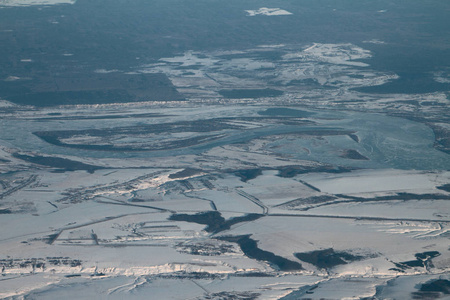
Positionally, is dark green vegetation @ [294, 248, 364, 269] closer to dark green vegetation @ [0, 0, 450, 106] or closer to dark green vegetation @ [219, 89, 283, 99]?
dark green vegetation @ [219, 89, 283, 99]

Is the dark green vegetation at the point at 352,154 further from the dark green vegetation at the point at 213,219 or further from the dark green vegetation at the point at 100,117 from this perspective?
the dark green vegetation at the point at 100,117

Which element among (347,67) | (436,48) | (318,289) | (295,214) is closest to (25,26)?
(347,67)

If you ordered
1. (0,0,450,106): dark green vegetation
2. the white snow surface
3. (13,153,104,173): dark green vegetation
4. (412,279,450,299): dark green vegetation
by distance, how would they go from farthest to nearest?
1. the white snow surface
2. (0,0,450,106): dark green vegetation
3. (13,153,104,173): dark green vegetation
4. (412,279,450,299): dark green vegetation

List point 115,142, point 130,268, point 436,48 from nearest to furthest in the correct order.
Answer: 1. point 130,268
2. point 115,142
3. point 436,48

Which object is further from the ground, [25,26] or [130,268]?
[25,26]

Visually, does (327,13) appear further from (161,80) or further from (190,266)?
(190,266)

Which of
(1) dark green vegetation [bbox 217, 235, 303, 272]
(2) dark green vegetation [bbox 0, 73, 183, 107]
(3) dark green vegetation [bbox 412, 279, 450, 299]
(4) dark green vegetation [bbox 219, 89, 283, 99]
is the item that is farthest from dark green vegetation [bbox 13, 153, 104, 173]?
(3) dark green vegetation [bbox 412, 279, 450, 299]
